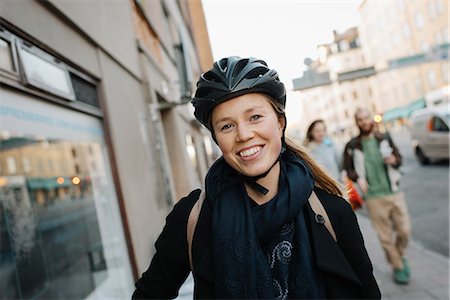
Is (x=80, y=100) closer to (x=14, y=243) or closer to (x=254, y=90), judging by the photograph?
Result: (x=14, y=243)

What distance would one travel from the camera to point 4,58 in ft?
7.93

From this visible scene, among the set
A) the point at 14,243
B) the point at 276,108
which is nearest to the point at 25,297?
the point at 14,243

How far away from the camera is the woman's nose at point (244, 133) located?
1.36m

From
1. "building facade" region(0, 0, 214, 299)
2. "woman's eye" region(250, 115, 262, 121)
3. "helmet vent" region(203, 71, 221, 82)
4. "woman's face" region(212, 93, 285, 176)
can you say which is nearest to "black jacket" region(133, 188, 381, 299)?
"woman's face" region(212, 93, 285, 176)

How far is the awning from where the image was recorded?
1494 inches

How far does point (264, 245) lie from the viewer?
136cm

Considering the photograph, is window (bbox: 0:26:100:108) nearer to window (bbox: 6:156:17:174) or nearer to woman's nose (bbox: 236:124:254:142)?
window (bbox: 6:156:17:174)

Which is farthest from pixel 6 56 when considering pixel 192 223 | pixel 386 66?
pixel 386 66

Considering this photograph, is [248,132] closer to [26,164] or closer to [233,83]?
[233,83]

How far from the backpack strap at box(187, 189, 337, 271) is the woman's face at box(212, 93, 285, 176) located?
19 centimetres

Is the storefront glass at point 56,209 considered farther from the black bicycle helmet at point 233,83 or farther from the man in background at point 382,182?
the man in background at point 382,182

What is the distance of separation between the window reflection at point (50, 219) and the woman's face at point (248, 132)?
6.93 ft

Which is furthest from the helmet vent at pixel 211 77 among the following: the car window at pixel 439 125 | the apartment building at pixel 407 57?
the car window at pixel 439 125

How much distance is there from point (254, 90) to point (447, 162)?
14.1 m
